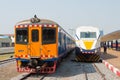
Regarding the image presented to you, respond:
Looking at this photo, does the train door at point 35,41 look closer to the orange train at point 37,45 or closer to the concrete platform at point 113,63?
the orange train at point 37,45

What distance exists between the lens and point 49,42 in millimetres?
17000

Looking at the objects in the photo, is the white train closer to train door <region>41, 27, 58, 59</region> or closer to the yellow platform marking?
the yellow platform marking

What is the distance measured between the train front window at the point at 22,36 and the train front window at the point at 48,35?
39.6 inches

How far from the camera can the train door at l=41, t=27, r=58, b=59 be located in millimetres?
16844

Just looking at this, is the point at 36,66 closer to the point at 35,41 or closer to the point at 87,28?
the point at 35,41

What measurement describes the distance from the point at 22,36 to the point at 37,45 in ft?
3.48

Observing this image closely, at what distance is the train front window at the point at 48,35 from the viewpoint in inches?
669

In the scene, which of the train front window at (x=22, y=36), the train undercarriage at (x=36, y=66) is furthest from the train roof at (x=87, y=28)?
the train front window at (x=22, y=36)

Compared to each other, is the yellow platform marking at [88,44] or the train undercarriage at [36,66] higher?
the yellow platform marking at [88,44]

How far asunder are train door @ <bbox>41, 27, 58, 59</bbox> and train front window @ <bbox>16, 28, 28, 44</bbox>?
1.01 meters

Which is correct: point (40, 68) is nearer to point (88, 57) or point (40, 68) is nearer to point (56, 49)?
point (56, 49)

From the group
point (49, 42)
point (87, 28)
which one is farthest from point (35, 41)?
point (87, 28)

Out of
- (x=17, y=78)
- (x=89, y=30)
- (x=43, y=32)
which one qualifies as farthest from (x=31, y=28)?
(x=89, y=30)

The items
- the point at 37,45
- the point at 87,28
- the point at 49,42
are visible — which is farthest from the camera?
the point at 87,28
